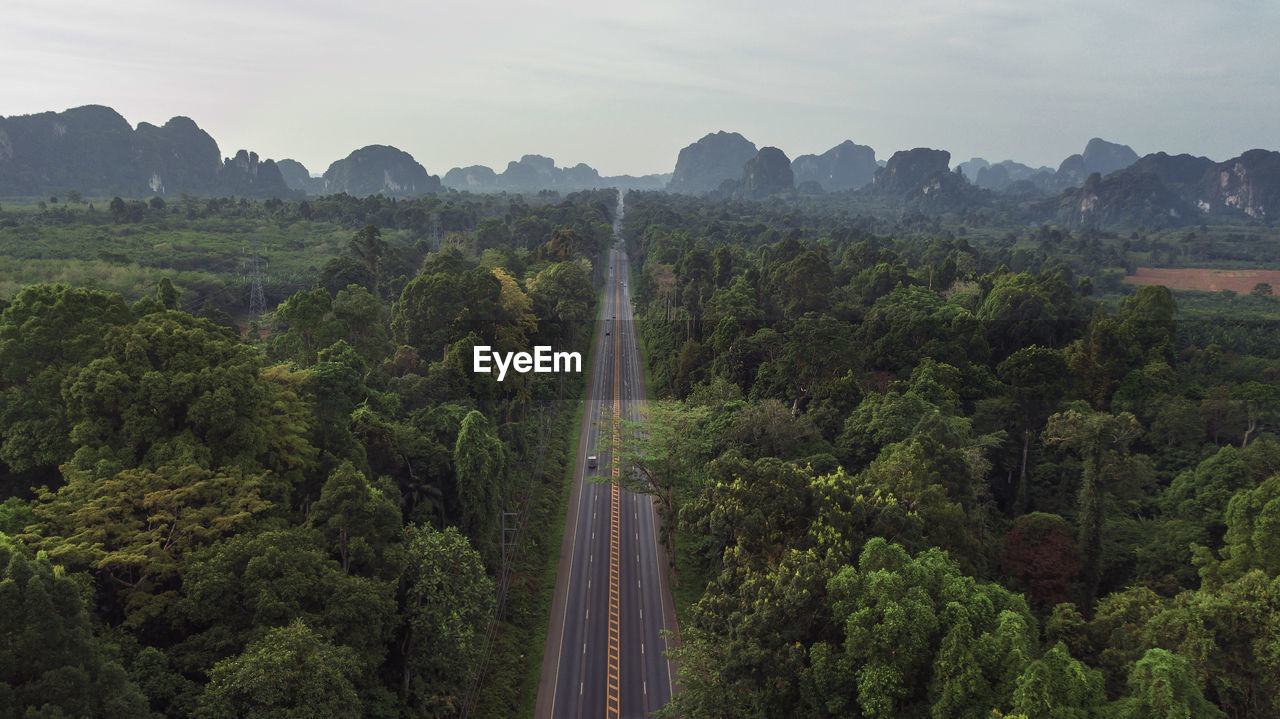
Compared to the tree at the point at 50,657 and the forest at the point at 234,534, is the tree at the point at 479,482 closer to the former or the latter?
the forest at the point at 234,534

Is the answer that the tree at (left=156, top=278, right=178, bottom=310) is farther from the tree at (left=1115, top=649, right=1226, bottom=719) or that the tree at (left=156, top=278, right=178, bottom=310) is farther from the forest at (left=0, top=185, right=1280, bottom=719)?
the tree at (left=1115, top=649, right=1226, bottom=719)

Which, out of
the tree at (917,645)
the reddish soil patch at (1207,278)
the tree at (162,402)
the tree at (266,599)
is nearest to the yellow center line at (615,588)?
the tree at (266,599)

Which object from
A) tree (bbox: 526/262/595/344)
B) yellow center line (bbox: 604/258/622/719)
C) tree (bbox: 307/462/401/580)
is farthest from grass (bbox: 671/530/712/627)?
tree (bbox: 526/262/595/344)

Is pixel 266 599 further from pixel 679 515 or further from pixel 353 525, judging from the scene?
pixel 679 515

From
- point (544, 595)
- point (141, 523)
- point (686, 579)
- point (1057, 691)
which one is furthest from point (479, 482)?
point (1057, 691)

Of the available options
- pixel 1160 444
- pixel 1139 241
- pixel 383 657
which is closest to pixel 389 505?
pixel 383 657
